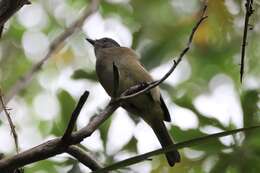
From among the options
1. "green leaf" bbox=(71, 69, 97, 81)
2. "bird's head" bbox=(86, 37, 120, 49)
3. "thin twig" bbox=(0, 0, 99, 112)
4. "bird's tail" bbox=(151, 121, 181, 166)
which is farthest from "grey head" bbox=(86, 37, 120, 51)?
"thin twig" bbox=(0, 0, 99, 112)

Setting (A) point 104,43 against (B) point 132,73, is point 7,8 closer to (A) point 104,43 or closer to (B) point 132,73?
(B) point 132,73

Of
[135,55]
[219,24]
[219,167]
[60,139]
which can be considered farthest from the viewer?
[135,55]

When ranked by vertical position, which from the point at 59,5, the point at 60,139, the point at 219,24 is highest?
the point at 60,139

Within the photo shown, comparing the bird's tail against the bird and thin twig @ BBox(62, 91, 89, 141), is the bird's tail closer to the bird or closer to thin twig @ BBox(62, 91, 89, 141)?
the bird

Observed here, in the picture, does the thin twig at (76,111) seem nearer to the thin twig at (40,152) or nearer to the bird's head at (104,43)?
the thin twig at (40,152)

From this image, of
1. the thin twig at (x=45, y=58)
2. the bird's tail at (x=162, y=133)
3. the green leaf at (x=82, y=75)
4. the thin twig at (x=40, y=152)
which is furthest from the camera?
the green leaf at (x=82, y=75)

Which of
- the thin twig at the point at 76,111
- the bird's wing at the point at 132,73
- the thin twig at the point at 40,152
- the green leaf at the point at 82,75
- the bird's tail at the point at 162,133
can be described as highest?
the thin twig at the point at 76,111

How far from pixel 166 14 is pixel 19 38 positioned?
5.21ft

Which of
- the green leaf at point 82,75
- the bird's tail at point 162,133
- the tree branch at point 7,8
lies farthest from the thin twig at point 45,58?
the green leaf at point 82,75

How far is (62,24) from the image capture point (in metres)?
6.59

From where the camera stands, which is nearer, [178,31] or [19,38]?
[178,31]

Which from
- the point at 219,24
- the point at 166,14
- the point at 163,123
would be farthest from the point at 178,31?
the point at 219,24

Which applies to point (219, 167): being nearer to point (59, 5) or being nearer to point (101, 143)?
point (101, 143)

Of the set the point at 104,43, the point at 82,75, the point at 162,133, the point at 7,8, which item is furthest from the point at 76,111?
the point at 104,43
